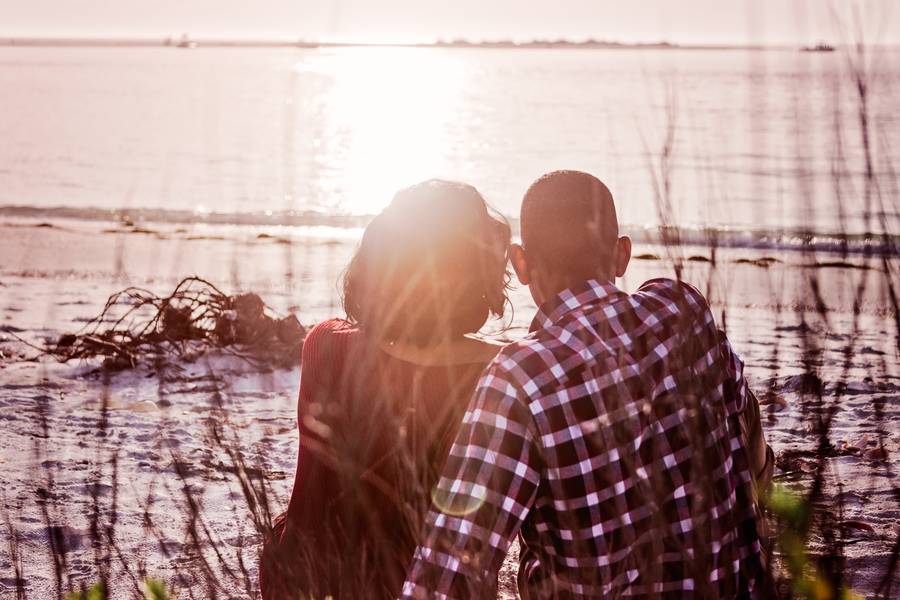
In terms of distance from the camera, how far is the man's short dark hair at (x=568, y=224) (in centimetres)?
212

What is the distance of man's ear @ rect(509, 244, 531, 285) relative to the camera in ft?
7.04

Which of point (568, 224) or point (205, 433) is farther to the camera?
point (205, 433)

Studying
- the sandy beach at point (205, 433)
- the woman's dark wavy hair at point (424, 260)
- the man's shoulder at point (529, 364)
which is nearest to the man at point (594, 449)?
the man's shoulder at point (529, 364)

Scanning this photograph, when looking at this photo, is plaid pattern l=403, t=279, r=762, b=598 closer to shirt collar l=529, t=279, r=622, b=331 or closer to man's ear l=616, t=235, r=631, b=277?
shirt collar l=529, t=279, r=622, b=331

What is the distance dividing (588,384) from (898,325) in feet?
2.11

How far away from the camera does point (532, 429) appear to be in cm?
187

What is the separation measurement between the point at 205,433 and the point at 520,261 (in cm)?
163

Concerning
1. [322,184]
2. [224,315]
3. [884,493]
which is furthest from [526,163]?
[884,493]

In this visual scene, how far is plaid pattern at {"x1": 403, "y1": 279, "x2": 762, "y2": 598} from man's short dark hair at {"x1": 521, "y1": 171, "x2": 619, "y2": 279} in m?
0.09

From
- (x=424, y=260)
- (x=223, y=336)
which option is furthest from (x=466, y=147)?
(x=424, y=260)

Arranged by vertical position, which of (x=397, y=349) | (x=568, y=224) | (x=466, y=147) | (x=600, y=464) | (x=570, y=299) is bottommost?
(x=600, y=464)

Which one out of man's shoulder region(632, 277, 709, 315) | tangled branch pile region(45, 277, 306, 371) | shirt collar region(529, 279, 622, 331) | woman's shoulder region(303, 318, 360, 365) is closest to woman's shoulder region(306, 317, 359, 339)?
woman's shoulder region(303, 318, 360, 365)

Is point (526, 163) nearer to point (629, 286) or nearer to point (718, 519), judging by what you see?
point (629, 286)

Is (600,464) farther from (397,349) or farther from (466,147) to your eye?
(466,147)
